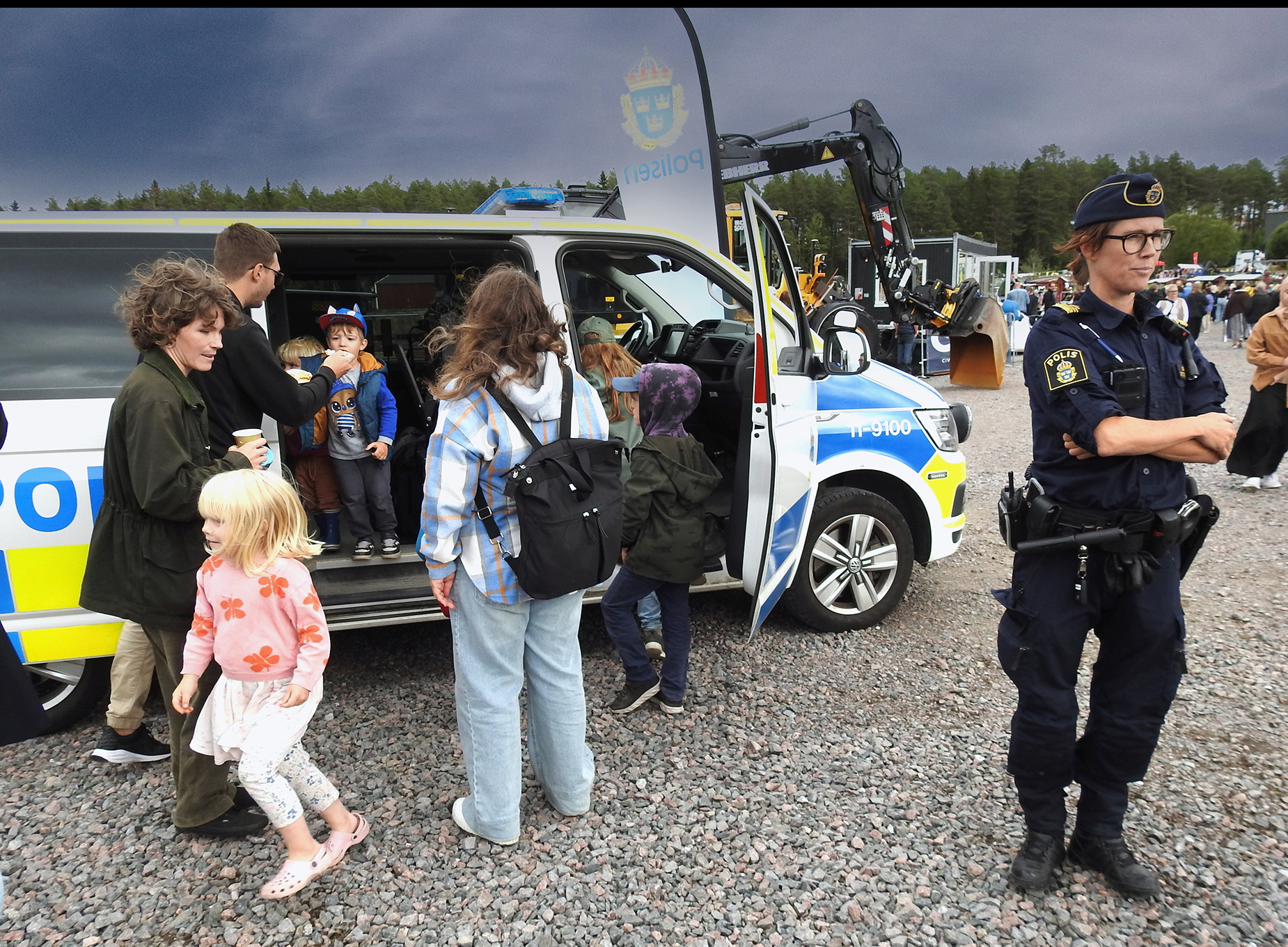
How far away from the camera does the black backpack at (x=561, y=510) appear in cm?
230

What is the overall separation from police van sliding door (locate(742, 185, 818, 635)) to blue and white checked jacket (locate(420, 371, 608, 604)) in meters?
1.08

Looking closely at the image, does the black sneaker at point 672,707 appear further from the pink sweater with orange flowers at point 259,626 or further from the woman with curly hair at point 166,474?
the woman with curly hair at point 166,474

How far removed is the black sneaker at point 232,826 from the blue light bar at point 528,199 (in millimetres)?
2801

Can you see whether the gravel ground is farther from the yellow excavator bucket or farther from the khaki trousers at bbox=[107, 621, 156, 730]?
the yellow excavator bucket

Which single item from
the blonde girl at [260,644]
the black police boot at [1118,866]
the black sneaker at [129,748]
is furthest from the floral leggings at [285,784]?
the black police boot at [1118,866]

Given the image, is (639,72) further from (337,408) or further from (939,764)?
(939,764)

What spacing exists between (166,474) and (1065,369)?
2462 millimetres

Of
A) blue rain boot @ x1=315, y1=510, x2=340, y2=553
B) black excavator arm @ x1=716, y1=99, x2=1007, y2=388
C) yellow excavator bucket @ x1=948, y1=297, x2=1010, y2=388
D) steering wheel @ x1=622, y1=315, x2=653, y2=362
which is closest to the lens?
blue rain boot @ x1=315, y1=510, x2=340, y2=553

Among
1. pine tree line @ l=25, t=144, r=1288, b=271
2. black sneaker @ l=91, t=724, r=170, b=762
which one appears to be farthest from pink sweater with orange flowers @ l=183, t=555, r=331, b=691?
pine tree line @ l=25, t=144, r=1288, b=271

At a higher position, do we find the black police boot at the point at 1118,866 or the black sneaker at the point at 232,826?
the black sneaker at the point at 232,826

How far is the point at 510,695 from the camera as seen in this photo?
2.51 metres

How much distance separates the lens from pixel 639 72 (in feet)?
20.6

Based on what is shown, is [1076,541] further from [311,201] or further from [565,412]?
[311,201]

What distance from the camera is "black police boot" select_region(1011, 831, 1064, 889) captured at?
2309 millimetres
